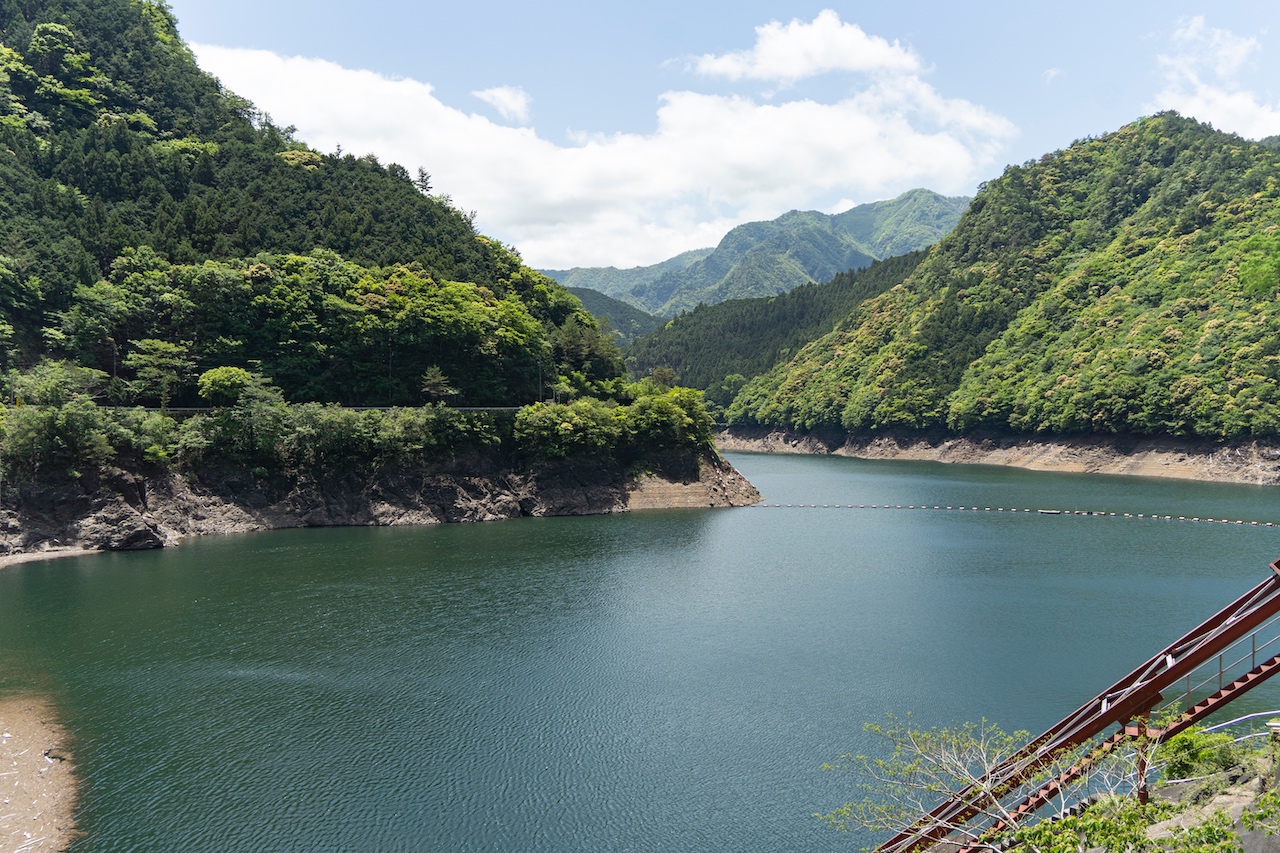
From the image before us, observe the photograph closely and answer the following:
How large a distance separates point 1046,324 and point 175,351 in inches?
5855

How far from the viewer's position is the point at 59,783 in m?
26.8

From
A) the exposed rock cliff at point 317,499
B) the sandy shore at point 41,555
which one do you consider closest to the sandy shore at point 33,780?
the sandy shore at point 41,555

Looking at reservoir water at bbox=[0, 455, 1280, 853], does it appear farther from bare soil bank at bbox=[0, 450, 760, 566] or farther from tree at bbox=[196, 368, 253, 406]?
tree at bbox=[196, 368, 253, 406]

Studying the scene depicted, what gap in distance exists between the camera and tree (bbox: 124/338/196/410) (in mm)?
72875

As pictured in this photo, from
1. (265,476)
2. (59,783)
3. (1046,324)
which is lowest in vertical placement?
(59,783)

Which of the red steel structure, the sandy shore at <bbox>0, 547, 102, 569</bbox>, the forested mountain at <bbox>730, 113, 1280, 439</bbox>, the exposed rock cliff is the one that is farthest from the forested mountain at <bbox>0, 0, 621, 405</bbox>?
the forested mountain at <bbox>730, 113, 1280, 439</bbox>

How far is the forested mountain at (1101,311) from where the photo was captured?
379 feet

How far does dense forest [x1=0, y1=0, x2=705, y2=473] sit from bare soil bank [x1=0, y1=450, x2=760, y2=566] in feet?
9.58

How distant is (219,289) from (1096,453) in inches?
4867

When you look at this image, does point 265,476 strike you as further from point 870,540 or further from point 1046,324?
point 1046,324

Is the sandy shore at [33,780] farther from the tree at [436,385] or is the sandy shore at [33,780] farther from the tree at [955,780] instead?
the tree at [436,385]

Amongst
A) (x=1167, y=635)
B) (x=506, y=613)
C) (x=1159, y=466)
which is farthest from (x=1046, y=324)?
(x=506, y=613)

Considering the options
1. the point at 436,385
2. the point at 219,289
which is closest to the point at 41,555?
the point at 219,289

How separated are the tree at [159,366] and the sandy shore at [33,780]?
4620 centimetres
